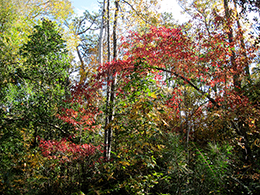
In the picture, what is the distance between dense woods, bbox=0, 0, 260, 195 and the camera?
2.93 metres

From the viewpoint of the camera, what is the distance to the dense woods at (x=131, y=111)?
2932 mm

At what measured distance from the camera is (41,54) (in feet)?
15.9

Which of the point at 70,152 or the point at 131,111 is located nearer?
the point at 131,111

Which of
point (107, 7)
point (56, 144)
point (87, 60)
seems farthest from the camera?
point (87, 60)

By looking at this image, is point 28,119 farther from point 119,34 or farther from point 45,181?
point 119,34

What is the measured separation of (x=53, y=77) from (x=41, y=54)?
653 mm

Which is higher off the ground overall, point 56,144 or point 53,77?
point 53,77

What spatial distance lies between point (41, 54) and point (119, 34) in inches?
82.8

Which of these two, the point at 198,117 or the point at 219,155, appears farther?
the point at 198,117

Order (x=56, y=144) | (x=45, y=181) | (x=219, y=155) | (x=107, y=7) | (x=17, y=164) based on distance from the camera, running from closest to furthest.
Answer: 1. (x=219, y=155)
2. (x=45, y=181)
3. (x=56, y=144)
4. (x=17, y=164)
5. (x=107, y=7)

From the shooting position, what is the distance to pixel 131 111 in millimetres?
2836

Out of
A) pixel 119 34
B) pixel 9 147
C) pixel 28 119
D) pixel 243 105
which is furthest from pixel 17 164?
pixel 243 105

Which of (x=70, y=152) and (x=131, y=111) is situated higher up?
(x=131, y=111)

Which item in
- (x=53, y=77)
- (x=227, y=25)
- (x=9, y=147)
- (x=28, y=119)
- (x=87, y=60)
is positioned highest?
(x=87, y=60)
